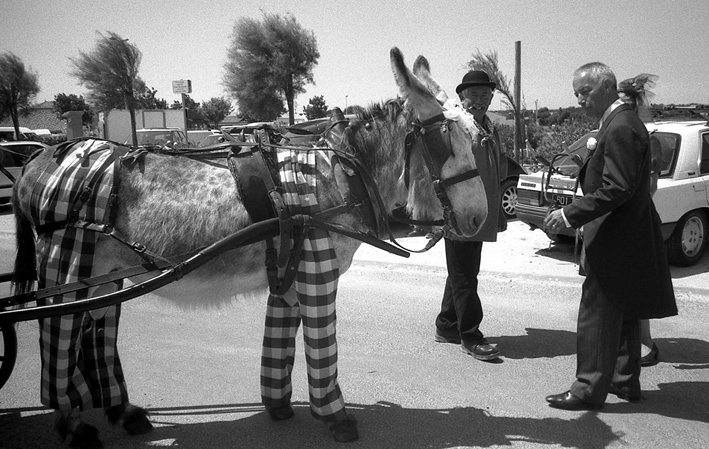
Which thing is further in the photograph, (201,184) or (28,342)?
(28,342)

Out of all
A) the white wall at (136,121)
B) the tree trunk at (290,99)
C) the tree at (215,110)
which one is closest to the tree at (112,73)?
the white wall at (136,121)

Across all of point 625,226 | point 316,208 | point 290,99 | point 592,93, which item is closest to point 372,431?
point 316,208

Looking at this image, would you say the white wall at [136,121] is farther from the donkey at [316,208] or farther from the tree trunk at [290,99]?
the donkey at [316,208]

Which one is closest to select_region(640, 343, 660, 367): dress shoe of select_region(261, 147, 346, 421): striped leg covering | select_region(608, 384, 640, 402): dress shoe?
select_region(608, 384, 640, 402): dress shoe

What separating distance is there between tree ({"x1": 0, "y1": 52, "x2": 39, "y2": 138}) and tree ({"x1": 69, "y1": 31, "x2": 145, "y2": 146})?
830 centimetres

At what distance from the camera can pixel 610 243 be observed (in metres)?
3.66

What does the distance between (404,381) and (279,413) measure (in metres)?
1.05

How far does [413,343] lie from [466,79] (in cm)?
233

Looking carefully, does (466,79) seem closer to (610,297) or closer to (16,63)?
(610,297)

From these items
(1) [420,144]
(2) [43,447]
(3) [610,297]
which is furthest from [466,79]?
(2) [43,447]

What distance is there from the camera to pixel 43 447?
11.3ft

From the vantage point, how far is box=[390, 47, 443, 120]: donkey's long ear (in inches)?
122

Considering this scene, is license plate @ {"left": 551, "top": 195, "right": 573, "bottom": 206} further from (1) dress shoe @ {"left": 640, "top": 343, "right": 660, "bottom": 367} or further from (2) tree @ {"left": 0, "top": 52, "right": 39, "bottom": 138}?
(2) tree @ {"left": 0, "top": 52, "right": 39, "bottom": 138}

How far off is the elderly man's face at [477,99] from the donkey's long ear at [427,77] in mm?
1360
